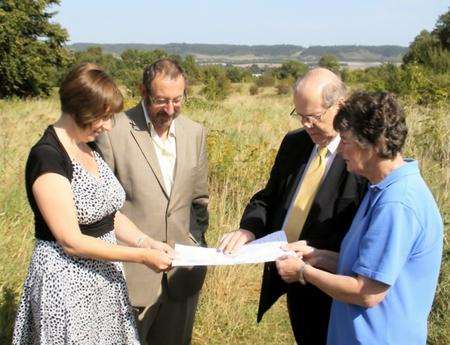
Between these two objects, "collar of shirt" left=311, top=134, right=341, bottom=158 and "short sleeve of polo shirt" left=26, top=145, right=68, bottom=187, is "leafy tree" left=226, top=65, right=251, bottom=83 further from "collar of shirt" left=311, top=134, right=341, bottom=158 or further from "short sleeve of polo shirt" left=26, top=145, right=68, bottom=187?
"short sleeve of polo shirt" left=26, top=145, right=68, bottom=187

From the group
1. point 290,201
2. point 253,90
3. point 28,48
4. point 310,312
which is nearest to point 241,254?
point 290,201

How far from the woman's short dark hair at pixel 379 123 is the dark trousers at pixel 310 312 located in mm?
1036

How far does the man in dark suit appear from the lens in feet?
8.43

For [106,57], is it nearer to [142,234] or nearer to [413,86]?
[413,86]

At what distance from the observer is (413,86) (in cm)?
1151

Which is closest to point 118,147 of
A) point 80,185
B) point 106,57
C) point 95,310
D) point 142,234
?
point 142,234

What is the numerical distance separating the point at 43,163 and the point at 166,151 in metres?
1.04

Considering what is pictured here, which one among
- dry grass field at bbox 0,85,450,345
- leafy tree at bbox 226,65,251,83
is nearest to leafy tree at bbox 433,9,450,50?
leafy tree at bbox 226,65,251,83

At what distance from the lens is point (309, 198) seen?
269cm

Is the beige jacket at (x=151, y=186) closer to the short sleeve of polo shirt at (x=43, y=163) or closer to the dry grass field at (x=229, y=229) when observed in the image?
the short sleeve of polo shirt at (x=43, y=163)

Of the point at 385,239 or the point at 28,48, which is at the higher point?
the point at 385,239

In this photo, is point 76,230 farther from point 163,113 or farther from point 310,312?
point 310,312

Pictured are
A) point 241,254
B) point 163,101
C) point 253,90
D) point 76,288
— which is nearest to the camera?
point 76,288

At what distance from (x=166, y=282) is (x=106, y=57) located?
158 feet
